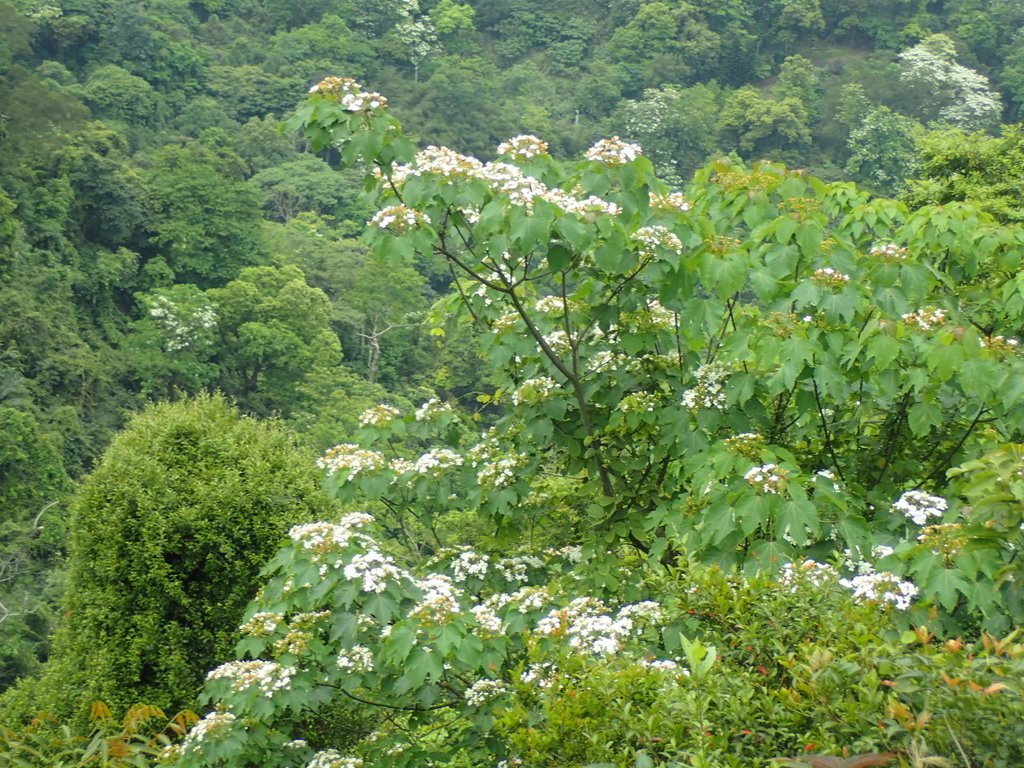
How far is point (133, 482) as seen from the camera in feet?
19.1

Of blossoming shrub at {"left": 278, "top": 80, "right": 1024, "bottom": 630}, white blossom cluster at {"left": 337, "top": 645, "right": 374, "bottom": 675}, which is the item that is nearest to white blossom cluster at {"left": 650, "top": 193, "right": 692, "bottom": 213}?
blossoming shrub at {"left": 278, "top": 80, "right": 1024, "bottom": 630}

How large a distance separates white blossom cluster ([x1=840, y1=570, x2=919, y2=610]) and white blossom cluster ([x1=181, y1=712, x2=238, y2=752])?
1934 millimetres

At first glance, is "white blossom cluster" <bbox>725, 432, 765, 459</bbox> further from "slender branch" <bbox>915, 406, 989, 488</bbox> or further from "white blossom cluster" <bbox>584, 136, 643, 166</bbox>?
"white blossom cluster" <bbox>584, 136, 643, 166</bbox>

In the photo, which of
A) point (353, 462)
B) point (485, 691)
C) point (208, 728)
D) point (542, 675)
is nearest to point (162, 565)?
point (353, 462)

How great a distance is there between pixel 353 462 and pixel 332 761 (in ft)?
3.19

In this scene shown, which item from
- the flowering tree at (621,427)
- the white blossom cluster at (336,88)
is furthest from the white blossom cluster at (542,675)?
the white blossom cluster at (336,88)

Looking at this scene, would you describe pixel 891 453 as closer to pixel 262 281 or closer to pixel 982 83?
pixel 262 281

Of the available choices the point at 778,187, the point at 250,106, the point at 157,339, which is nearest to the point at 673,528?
the point at 778,187

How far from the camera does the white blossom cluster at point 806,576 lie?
7.19ft

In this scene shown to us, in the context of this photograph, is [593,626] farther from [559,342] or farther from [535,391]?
[559,342]

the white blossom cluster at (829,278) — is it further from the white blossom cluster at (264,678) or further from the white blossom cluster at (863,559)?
the white blossom cluster at (264,678)

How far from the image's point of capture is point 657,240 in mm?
3432

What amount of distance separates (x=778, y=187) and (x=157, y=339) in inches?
964

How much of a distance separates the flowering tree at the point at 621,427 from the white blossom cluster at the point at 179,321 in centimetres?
2353
